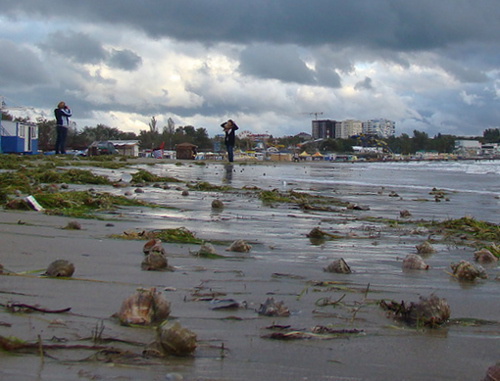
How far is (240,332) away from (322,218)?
5.36m

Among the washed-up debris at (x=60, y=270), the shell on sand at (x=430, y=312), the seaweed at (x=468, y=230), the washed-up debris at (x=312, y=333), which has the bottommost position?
the seaweed at (x=468, y=230)

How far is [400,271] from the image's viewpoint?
3865 mm

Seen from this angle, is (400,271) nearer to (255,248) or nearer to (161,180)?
(255,248)

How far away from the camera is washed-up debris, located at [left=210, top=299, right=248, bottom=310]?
2590 mm

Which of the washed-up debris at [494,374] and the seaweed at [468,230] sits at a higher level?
the washed-up debris at [494,374]

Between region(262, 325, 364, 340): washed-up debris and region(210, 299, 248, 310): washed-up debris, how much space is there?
0.36 meters

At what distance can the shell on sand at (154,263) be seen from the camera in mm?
3473

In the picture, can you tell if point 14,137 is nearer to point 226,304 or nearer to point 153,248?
point 153,248

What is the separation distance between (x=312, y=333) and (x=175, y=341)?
62 cm

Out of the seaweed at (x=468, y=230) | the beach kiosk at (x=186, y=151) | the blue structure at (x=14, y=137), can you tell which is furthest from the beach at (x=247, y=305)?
the beach kiosk at (x=186, y=151)

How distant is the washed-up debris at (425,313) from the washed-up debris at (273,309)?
499 millimetres

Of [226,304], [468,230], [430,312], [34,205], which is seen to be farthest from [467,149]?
[226,304]

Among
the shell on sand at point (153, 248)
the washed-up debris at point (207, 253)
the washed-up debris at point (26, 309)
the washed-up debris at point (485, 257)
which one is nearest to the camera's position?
the washed-up debris at point (26, 309)

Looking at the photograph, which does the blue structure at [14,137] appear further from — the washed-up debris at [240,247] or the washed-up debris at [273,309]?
the washed-up debris at [273,309]
